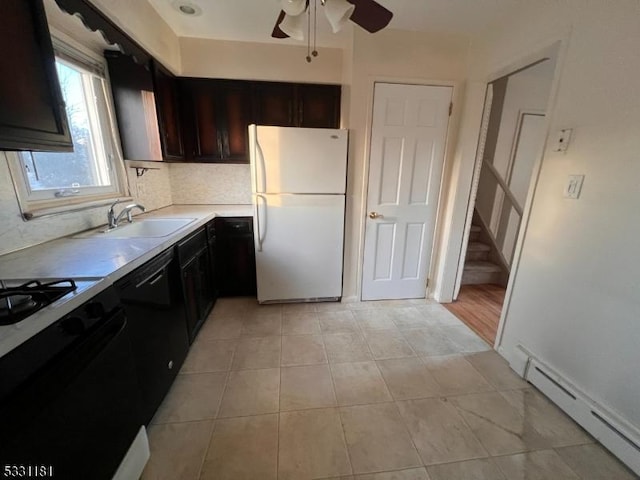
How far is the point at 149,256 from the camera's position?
4.44 feet

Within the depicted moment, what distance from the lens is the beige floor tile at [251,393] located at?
151 centimetres

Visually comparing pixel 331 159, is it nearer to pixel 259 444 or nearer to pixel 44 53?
pixel 44 53

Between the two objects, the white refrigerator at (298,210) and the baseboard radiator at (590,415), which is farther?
the white refrigerator at (298,210)

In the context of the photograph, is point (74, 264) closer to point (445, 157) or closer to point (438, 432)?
point (438, 432)

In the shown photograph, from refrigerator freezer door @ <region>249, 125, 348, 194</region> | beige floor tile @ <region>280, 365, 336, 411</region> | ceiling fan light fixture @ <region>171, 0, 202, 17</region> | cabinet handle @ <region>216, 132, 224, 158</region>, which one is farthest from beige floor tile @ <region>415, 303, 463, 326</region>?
ceiling fan light fixture @ <region>171, 0, 202, 17</region>

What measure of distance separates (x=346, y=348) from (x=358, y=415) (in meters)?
0.58

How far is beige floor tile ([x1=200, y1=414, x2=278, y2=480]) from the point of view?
1196mm

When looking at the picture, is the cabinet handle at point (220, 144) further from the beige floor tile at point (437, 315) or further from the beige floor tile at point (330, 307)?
the beige floor tile at point (437, 315)

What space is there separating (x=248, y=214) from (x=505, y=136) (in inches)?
127

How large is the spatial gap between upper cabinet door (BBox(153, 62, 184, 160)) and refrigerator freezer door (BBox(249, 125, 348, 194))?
762mm

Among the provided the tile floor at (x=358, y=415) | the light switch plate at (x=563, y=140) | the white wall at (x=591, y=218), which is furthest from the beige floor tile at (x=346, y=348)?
the light switch plate at (x=563, y=140)

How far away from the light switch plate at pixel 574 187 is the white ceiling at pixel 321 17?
131 centimetres

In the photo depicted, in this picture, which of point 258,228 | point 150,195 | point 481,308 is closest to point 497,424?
point 481,308

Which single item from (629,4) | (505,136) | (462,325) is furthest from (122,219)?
(505,136)
